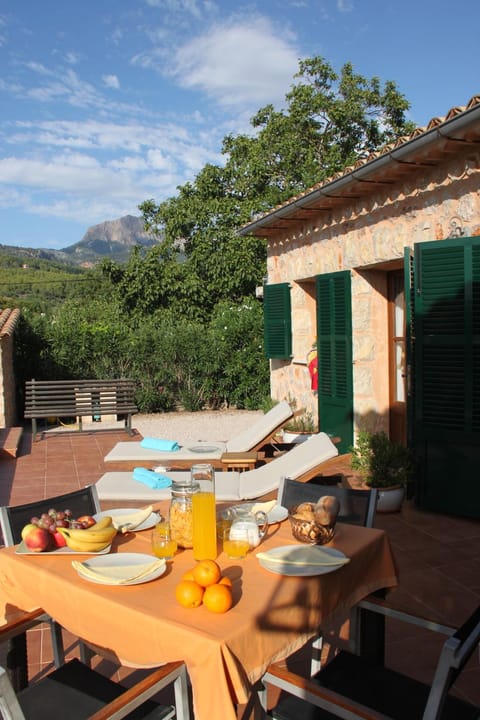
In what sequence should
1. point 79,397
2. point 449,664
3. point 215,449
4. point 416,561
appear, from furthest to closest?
point 79,397
point 215,449
point 416,561
point 449,664

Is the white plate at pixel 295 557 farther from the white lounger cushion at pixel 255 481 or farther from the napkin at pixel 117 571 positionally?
the white lounger cushion at pixel 255 481

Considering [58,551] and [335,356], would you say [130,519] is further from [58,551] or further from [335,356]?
[335,356]

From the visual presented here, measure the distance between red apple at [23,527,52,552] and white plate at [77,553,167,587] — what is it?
22cm

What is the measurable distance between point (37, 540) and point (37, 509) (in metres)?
0.37

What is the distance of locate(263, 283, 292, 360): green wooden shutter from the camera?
28.6 ft

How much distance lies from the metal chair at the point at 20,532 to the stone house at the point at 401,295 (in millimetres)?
3162

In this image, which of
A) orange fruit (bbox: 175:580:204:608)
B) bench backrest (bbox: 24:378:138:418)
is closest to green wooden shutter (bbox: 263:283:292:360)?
bench backrest (bbox: 24:378:138:418)

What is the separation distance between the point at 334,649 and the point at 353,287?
4563 mm

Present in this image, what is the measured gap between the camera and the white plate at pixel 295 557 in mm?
2117

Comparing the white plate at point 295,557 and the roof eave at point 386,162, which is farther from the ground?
the roof eave at point 386,162

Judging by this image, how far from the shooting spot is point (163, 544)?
7.59 ft

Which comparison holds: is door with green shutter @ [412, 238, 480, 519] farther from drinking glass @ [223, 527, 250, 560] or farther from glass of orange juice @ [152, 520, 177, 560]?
glass of orange juice @ [152, 520, 177, 560]

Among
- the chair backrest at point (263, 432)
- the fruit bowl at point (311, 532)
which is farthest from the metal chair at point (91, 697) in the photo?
the chair backrest at point (263, 432)

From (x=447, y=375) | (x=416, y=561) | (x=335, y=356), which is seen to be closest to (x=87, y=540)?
(x=416, y=561)
